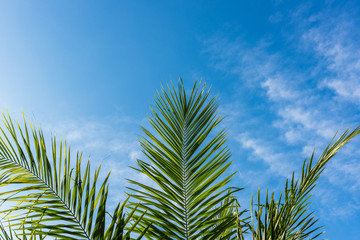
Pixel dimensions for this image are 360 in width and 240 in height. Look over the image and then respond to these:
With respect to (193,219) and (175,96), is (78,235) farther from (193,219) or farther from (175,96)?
(175,96)

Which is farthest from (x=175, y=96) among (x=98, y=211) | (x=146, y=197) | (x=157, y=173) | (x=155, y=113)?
(x=98, y=211)

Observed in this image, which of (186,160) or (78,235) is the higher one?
(186,160)

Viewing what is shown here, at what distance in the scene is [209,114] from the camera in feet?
7.18

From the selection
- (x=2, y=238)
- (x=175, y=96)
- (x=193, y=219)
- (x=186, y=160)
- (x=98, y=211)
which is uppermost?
(x=175, y=96)

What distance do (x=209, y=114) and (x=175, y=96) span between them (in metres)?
0.28

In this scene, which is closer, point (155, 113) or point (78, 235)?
point (78, 235)

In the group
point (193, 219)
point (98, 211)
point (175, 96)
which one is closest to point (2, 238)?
point (98, 211)

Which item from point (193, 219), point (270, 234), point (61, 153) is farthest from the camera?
→ point (61, 153)

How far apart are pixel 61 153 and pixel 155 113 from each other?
64 centimetres

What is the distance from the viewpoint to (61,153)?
1948mm

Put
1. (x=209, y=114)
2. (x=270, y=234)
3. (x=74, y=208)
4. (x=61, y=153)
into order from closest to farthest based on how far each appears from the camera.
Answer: (x=270, y=234), (x=74, y=208), (x=61, y=153), (x=209, y=114)

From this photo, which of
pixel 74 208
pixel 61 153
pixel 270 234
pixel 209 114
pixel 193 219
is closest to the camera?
pixel 270 234

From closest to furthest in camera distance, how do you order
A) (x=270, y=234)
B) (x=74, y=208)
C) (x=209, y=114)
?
(x=270, y=234), (x=74, y=208), (x=209, y=114)

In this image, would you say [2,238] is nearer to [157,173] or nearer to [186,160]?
[157,173]
